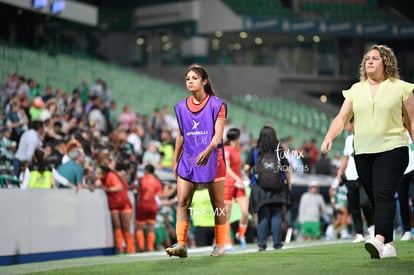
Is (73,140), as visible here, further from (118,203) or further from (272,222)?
(272,222)

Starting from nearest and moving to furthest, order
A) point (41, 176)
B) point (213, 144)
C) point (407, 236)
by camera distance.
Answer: point (213, 144) → point (407, 236) → point (41, 176)

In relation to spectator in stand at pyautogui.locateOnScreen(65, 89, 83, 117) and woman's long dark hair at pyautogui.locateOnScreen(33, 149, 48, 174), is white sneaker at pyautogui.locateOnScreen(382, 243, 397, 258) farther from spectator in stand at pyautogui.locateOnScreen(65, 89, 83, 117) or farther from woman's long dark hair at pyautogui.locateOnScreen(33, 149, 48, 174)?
spectator in stand at pyautogui.locateOnScreen(65, 89, 83, 117)

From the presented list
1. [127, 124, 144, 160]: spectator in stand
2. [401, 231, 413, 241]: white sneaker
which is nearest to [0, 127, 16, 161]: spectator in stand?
[127, 124, 144, 160]: spectator in stand

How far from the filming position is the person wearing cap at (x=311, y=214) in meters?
24.9

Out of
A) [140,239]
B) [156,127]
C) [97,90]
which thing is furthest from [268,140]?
[97,90]

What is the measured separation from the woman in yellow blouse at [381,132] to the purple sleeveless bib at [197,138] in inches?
63.4

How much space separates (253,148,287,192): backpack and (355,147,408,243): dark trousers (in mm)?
5148

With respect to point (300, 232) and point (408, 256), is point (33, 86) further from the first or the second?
point (408, 256)

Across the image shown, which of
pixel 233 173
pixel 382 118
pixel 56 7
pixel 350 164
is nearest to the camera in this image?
pixel 382 118

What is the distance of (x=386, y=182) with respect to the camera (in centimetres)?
1055

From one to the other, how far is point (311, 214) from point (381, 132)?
14.5 meters

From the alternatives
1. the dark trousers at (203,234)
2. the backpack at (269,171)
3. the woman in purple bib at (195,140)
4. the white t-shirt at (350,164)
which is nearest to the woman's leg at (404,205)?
the white t-shirt at (350,164)

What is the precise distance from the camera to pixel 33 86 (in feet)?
87.8

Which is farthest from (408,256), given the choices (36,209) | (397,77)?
(36,209)
